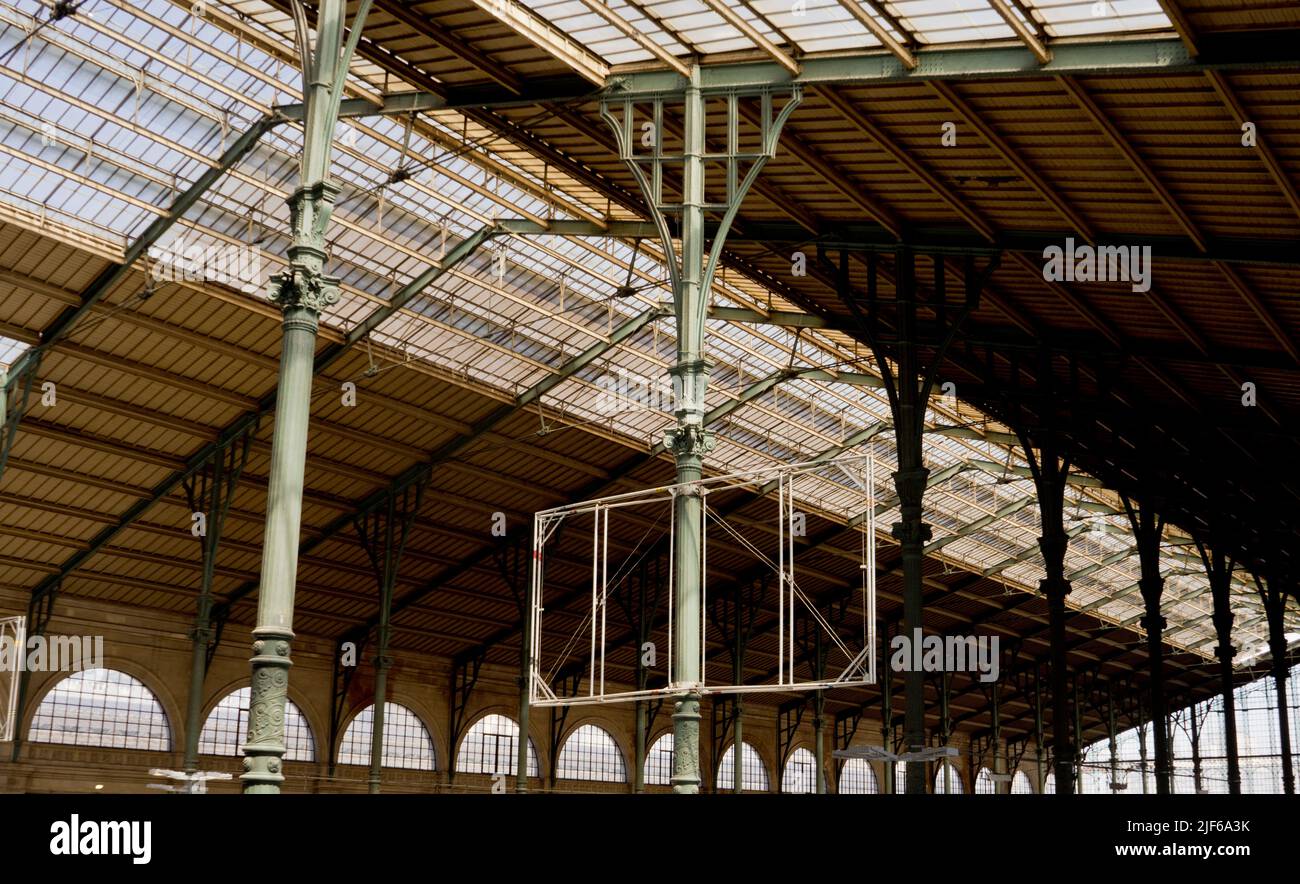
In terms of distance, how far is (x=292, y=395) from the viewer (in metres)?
14.9

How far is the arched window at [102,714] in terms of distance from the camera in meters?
45.7

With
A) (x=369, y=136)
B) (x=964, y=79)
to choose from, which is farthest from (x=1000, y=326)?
(x=369, y=136)

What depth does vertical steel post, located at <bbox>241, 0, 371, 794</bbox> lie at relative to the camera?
45.7 ft

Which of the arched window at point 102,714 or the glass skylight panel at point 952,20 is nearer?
the glass skylight panel at point 952,20

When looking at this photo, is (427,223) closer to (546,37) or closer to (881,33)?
(546,37)

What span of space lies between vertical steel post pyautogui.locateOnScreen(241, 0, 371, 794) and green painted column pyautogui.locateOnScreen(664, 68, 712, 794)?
570cm

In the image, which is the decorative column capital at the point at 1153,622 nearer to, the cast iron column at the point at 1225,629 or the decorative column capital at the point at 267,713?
the cast iron column at the point at 1225,629

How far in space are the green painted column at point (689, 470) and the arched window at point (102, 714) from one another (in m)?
33.6

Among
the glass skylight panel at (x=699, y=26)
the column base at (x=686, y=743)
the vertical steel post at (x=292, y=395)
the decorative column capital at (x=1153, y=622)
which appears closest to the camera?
the vertical steel post at (x=292, y=395)

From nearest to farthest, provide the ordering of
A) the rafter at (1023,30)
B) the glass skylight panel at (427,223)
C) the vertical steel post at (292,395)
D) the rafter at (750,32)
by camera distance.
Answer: the vertical steel post at (292,395), the rafter at (1023,30), the rafter at (750,32), the glass skylight panel at (427,223)

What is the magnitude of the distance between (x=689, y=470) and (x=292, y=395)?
6291mm

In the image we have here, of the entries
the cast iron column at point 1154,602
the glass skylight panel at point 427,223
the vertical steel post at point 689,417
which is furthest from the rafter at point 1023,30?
the cast iron column at point 1154,602

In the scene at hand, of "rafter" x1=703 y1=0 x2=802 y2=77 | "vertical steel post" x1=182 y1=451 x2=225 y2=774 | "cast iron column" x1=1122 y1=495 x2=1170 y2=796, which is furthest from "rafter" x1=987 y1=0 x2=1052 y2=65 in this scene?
"vertical steel post" x1=182 y1=451 x2=225 y2=774
